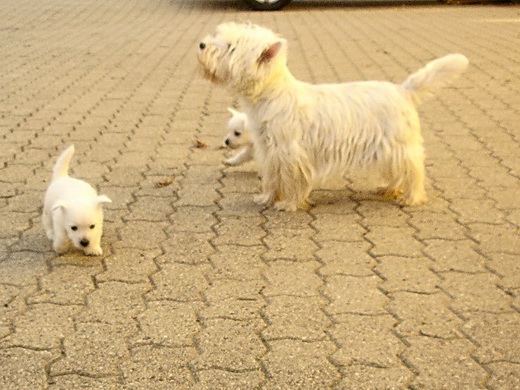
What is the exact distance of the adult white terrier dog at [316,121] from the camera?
5742mm

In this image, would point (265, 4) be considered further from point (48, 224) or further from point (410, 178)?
point (48, 224)

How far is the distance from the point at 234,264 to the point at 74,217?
93 cm

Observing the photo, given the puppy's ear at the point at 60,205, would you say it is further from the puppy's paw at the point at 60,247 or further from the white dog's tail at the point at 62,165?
the white dog's tail at the point at 62,165

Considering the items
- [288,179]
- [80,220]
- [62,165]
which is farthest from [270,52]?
[80,220]

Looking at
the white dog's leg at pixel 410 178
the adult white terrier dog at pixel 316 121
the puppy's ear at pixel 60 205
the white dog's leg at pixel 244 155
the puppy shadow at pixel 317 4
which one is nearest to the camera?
the puppy's ear at pixel 60 205

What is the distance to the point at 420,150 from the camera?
19.7ft

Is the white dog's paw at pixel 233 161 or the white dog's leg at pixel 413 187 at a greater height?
the white dog's leg at pixel 413 187

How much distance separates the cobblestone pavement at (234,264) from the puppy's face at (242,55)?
0.89m

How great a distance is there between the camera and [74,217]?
4.95 metres

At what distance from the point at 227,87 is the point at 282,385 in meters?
2.59

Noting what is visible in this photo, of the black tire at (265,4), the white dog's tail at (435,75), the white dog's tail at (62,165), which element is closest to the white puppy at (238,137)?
the white dog's tail at (435,75)

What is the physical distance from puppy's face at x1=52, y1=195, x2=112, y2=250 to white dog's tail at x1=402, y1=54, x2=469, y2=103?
88.7 inches

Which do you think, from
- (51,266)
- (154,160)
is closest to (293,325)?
(51,266)

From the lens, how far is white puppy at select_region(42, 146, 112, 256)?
4.94m
